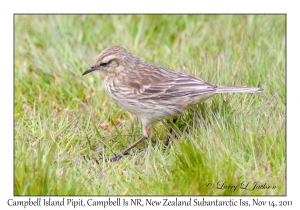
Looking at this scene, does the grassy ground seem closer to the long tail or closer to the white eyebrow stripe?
the long tail

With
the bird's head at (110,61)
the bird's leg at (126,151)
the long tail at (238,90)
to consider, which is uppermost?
the bird's head at (110,61)

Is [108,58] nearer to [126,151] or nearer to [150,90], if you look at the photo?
[150,90]


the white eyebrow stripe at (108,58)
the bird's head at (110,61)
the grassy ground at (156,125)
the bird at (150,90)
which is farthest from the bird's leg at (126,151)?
the white eyebrow stripe at (108,58)

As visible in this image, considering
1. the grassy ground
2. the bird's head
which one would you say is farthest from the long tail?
the bird's head

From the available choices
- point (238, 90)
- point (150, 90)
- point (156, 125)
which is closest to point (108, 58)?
point (150, 90)

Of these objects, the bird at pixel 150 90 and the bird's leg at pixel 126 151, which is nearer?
the bird's leg at pixel 126 151

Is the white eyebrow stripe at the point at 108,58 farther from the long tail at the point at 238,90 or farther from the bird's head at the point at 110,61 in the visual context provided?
the long tail at the point at 238,90
